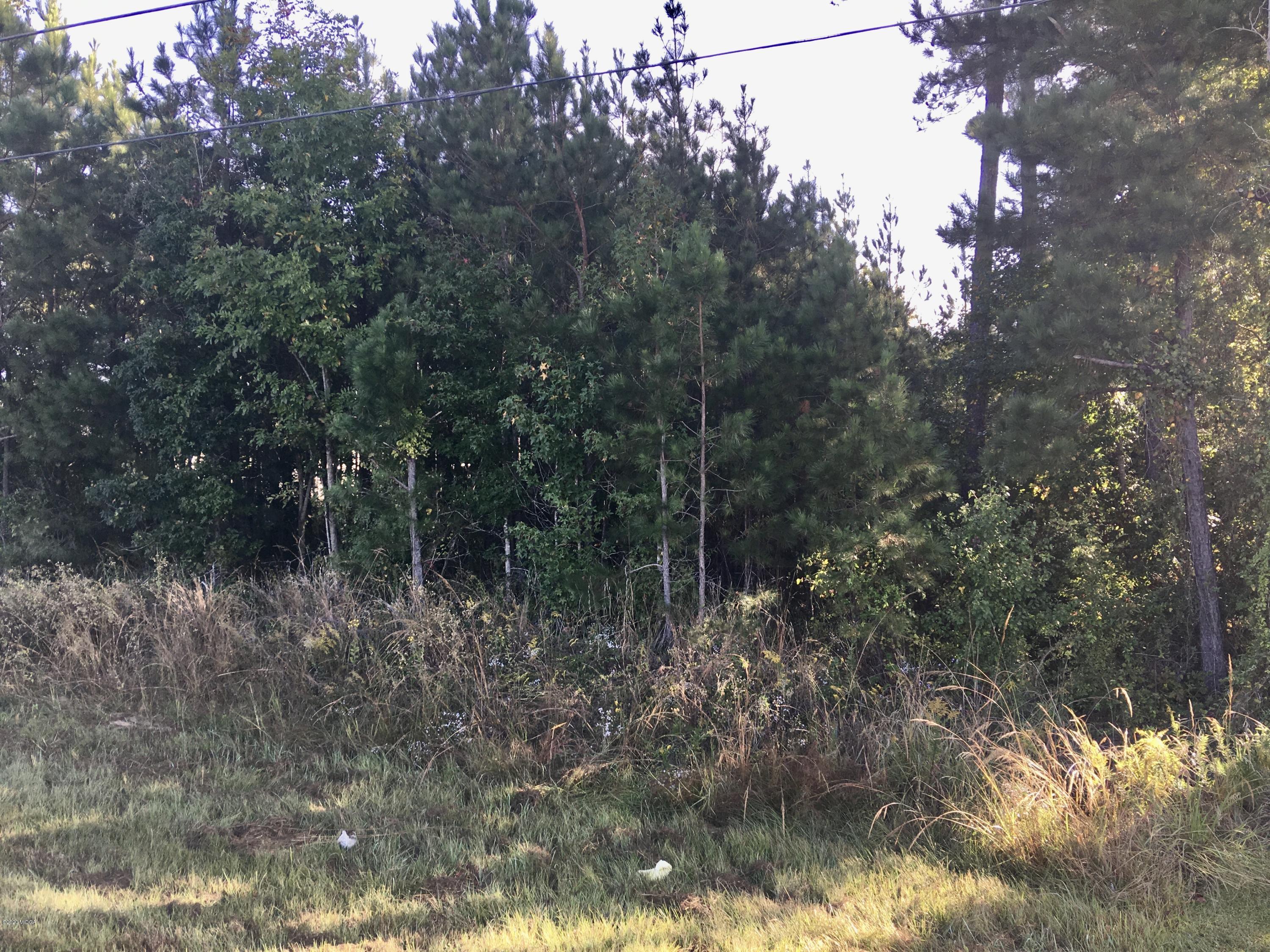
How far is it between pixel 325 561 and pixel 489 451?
8.79ft

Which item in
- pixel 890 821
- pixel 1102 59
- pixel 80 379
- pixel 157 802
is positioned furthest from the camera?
pixel 80 379

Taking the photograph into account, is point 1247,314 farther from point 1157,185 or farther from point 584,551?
point 584,551

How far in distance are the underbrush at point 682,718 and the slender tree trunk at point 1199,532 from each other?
3737 millimetres

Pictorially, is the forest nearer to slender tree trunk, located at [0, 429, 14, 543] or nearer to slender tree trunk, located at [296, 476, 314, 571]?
slender tree trunk, located at [296, 476, 314, 571]

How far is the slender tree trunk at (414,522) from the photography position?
430 inches

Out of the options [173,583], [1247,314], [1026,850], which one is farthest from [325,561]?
[1247,314]

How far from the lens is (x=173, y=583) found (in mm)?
7840

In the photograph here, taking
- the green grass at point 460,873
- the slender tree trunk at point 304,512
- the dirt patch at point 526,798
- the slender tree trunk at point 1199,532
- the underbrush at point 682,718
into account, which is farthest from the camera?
the slender tree trunk at point 304,512

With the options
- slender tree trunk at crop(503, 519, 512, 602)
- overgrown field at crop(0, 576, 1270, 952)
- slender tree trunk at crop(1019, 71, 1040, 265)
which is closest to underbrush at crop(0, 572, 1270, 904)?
overgrown field at crop(0, 576, 1270, 952)

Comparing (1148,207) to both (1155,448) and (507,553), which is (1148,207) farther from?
(507,553)

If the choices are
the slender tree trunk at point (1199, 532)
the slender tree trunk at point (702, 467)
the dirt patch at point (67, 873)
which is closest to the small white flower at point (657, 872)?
the dirt patch at point (67, 873)

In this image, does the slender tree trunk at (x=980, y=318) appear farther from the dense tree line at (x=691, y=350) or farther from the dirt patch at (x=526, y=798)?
the dirt patch at (x=526, y=798)

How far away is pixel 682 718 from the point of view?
206 inches

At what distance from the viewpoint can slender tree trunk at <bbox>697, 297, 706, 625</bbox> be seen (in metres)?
9.62
